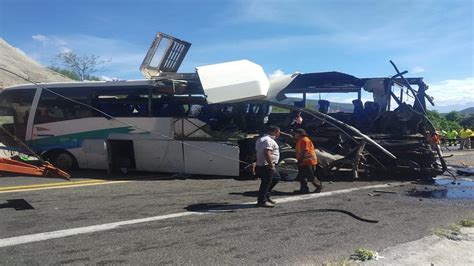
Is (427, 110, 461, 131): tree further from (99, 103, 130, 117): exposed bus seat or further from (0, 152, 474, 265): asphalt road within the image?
(99, 103, 130, 117): exposed bus seat

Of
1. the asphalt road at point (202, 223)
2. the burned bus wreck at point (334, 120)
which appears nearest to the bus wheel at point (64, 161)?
the asphalt road at point (202, 223)

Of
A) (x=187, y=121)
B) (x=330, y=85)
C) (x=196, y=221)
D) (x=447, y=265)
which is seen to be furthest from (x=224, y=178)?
(x=447, y=265)

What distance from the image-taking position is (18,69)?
55.7 metres

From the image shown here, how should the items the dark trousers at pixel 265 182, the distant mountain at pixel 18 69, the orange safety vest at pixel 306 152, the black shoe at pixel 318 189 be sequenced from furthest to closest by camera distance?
1. the distant mountain at pixel 18 69
2. the black shoe at pixel 318 189
3. the orange safety vest at pixel 306 152
4. the dark trousers at pixel 265 182

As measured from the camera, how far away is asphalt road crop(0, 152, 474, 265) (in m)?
5.46

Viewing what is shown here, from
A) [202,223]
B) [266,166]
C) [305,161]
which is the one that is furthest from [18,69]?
[202,223]

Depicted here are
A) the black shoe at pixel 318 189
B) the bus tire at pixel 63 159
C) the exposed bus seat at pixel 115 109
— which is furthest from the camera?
the bus tire at pixel 63 159

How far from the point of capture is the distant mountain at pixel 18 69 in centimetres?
4544

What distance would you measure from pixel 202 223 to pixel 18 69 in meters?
55.9

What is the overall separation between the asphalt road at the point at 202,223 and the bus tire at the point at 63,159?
1955mm

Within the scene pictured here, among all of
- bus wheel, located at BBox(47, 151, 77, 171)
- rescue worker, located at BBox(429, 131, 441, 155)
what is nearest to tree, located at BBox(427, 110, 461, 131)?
rescue worker, located at BBox(429, 131, 441, 155)

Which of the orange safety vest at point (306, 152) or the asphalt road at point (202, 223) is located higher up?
the orange safety vest at point (306, 152)

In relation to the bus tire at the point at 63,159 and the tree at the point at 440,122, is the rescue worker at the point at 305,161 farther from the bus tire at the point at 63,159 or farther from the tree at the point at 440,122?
the bus tire at the point at 63,159

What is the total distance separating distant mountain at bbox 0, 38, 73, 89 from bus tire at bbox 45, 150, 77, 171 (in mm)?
33348
